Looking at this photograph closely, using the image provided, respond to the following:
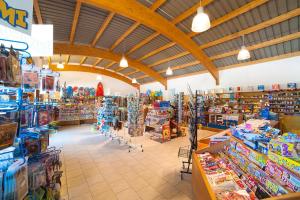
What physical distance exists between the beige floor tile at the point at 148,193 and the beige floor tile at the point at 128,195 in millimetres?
88

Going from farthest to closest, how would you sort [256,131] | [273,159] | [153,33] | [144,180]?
[153,33] < [144,180] < [256,131] < [273,159]

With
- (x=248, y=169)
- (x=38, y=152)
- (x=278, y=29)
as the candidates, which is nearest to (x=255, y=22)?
(x=278, y=29)

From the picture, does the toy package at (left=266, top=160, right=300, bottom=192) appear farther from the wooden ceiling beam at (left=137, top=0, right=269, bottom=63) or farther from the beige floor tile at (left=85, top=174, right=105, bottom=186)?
the wooden ceiling beam at (left=137, top=0, right=269, bottom=63)

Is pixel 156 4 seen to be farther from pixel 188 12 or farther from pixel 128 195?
pixel 128 195

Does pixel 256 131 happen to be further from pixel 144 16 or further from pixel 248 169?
pixel 144 16

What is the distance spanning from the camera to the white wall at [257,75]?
645 cm

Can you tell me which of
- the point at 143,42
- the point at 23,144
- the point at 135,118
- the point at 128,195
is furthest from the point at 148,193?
the point at 143,42

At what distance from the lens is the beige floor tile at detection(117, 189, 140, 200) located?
275 cm

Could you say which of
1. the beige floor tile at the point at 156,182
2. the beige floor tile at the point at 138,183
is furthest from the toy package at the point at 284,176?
the beige floor tile at the point at 138,183

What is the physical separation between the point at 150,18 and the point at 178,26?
5.03 feet

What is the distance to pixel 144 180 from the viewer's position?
334 centimetres

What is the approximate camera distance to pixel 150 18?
546cm

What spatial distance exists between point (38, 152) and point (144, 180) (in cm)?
229

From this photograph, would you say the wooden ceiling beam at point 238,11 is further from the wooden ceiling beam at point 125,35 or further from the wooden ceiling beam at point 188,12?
the wooden ceiling beam at point 125,35
